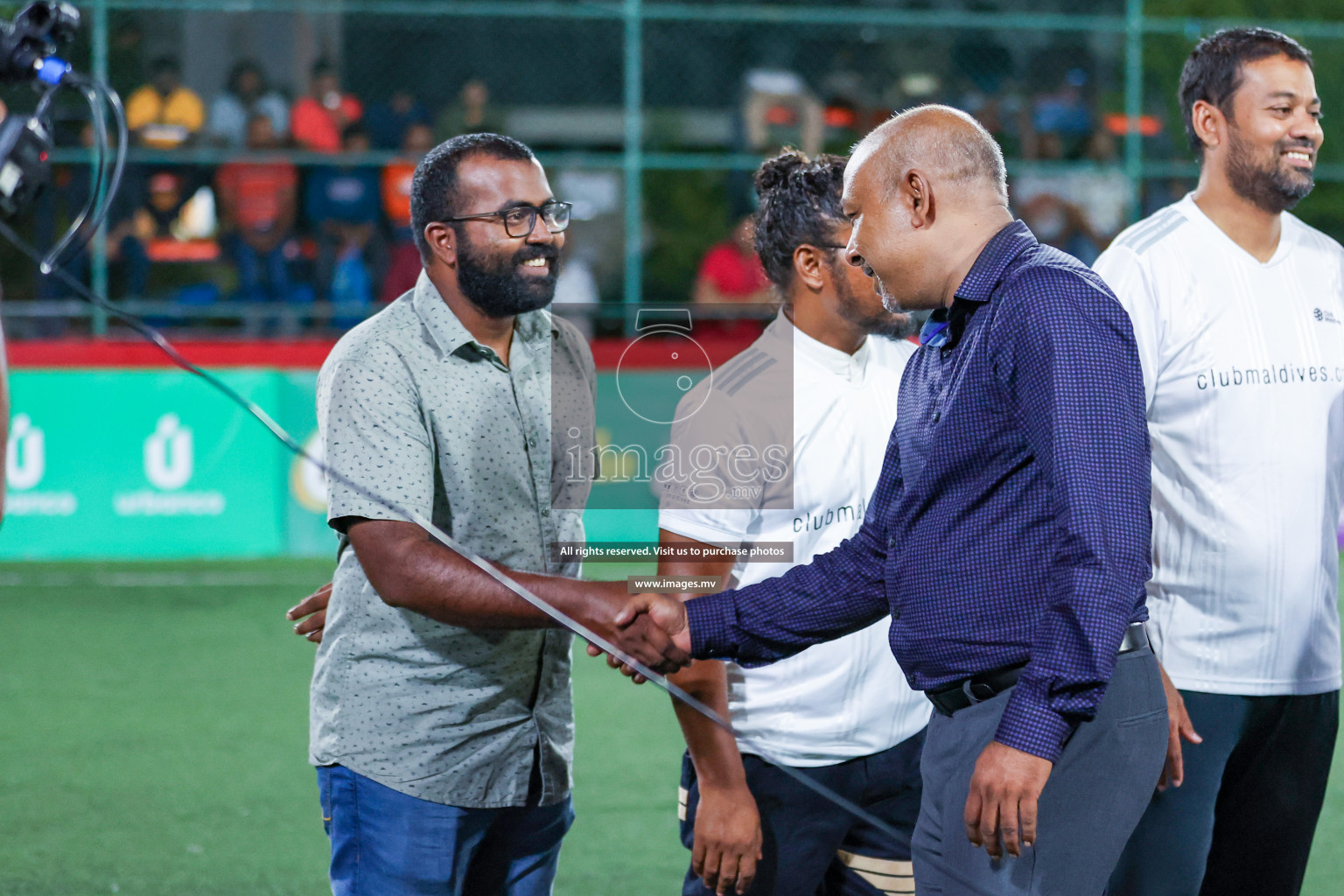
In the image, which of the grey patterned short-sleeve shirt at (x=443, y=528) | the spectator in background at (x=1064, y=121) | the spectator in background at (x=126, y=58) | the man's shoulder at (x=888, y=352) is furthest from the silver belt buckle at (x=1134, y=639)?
the spectator in background at (x=1064, y=121)

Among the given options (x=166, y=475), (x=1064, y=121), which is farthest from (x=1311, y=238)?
(x=1064, y=121)

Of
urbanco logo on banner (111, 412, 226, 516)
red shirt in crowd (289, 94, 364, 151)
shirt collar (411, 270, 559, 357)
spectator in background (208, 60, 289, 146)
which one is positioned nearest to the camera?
shirt collar (411, 270, 559, 357)

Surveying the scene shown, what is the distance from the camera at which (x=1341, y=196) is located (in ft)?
Answer: 56.9

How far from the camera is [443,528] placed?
9.61 ft

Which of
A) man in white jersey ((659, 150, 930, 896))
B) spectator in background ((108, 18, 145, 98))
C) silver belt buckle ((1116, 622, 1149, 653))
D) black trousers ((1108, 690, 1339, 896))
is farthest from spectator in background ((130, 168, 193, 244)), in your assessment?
silver belt buckle ((1116, 622, 1149, 653))

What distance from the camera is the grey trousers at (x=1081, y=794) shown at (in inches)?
93.0

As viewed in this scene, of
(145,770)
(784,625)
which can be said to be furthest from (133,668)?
(784,625)

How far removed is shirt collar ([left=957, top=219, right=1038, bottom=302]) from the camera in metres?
2.42

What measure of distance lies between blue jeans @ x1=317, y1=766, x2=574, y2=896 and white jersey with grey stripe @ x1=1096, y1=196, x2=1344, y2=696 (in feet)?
5.04

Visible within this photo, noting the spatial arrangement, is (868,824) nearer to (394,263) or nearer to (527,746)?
(527,746)

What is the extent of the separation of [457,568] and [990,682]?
0.99 m

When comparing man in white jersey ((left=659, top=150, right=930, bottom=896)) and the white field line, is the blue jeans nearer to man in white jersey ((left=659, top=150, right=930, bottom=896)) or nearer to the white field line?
man in white jersey ((left=659, top=150, right=930, bottom=896))

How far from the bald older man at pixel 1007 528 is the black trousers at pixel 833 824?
0.58 m

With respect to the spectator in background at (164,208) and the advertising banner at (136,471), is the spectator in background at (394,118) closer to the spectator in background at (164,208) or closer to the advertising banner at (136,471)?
the spectator in background at (164,208)
